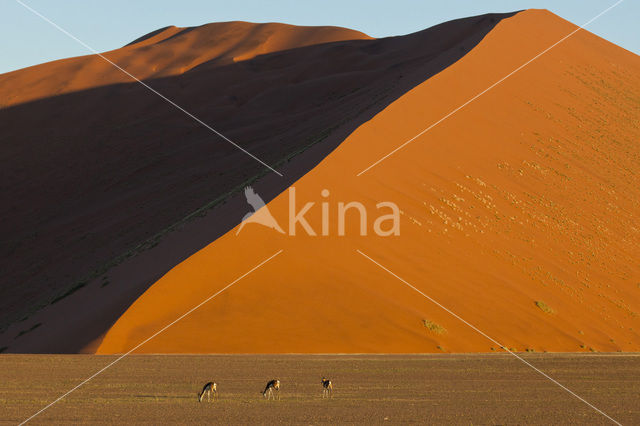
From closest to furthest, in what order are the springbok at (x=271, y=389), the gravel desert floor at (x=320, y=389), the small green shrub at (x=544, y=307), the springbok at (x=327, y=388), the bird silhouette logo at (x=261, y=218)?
the gravel desert floor at (x=320, y=389), the springbok at (x=271, y=389), the springbok at (x=327, y=388), the small green shrub at (x=544, y=307), the bird silhouette logo at (x=261, y=218)

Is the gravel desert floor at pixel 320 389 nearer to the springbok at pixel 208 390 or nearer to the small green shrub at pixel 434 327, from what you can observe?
the springbok at pixel 208 390

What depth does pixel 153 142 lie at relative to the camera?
60531 mm

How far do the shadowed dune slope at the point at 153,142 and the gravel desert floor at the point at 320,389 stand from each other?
155 inches

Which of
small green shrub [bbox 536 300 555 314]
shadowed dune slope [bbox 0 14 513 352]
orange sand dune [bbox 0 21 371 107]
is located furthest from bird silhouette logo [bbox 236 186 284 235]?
orange sand dune [bbox 0 21 371 107]

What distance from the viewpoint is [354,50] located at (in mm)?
78062

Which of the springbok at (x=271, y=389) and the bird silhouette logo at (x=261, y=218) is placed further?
the bird silhouette logo at (x=261, y=218)

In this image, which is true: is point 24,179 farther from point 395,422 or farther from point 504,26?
point 395,422

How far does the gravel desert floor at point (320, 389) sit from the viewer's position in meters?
12.5

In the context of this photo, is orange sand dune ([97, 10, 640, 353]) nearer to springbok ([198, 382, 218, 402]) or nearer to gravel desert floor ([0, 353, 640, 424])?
gravel desert floor ([0, 353, 640, 424])

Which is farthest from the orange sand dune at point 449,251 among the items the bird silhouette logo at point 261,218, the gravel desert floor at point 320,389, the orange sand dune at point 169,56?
the orange sand dune at point 169,56

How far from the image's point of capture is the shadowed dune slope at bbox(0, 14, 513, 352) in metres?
27.0

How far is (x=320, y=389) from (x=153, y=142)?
1898 inches

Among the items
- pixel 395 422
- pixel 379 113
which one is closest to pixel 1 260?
pixel 379 113

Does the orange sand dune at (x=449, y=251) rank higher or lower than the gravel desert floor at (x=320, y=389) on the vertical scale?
higher
